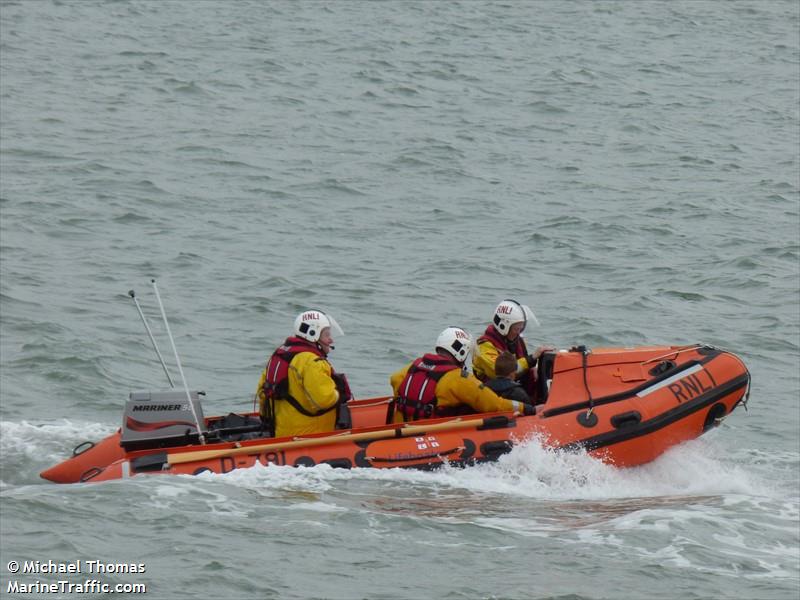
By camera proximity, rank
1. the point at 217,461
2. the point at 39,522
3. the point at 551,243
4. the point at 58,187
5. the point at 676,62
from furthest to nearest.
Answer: the point at 676,62
the point at 58,187
the point at 551,243
the point at 217,461
the point at 39,522

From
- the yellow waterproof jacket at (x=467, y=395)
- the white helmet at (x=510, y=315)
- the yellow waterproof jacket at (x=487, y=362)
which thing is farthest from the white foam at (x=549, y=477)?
the white helmet at (x=510, y=315)

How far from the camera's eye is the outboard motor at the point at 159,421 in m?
11.0

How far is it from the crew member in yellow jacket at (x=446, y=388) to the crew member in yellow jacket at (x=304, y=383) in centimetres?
52

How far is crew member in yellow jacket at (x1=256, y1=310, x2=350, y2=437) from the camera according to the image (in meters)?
10.8

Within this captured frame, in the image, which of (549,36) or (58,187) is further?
(549,36)

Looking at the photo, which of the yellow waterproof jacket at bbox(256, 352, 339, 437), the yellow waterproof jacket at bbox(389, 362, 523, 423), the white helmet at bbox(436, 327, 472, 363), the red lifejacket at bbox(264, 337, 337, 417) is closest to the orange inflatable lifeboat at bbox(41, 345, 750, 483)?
the yellow waterproof jacket at bbox(389, 362, 523, 423)

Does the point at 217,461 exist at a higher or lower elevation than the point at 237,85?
lower

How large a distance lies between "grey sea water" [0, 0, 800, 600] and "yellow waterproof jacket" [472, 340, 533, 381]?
101 cm

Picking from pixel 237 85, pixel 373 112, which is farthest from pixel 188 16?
pixel 373 112

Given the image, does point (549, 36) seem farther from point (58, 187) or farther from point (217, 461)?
point (217, 461)

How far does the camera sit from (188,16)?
1310 inches

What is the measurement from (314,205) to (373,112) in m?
6.33

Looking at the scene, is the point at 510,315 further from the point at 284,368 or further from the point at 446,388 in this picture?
the point at 284,368

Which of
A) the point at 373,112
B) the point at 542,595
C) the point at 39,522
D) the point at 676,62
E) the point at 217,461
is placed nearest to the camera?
the point at 542,595
